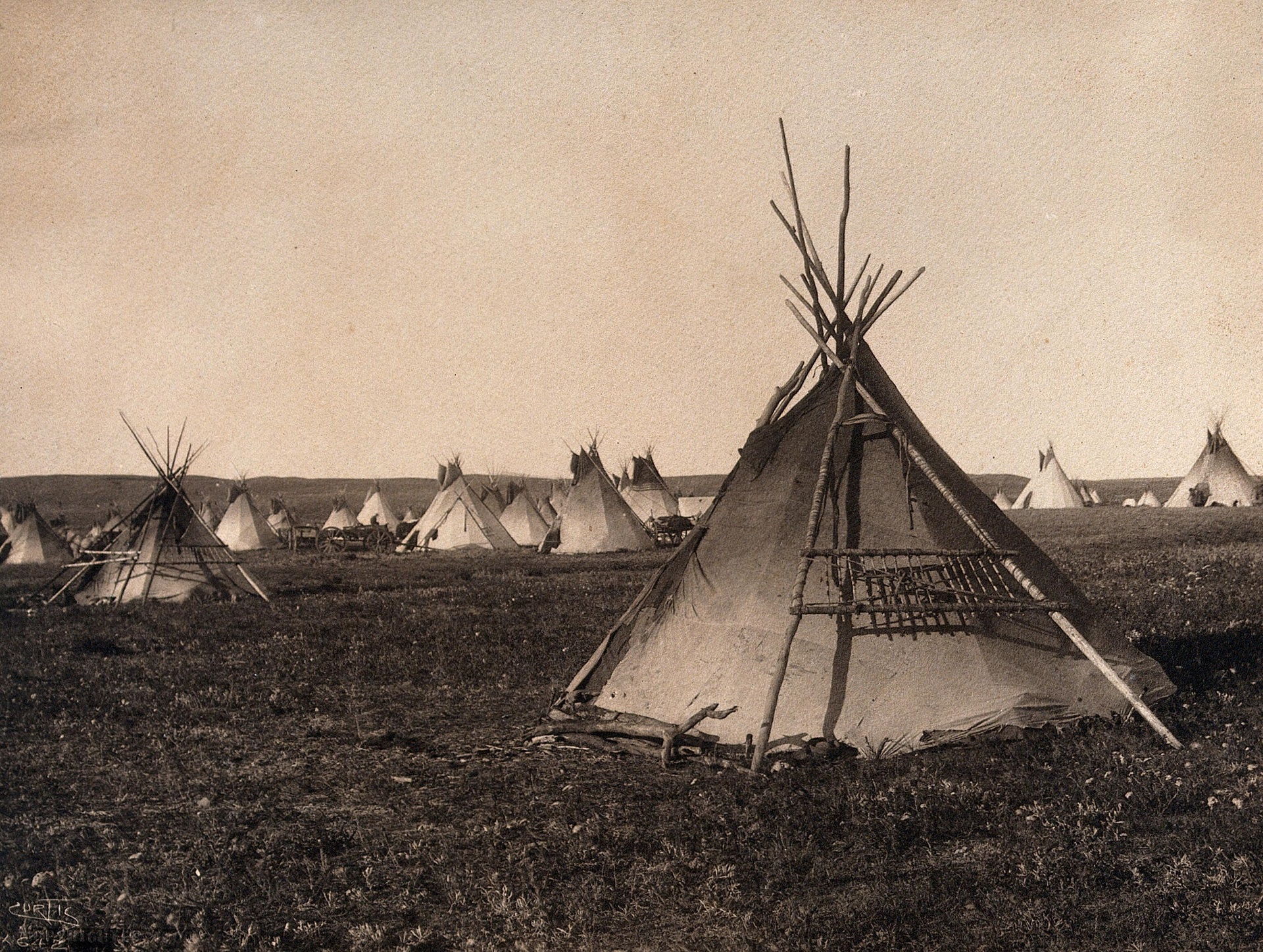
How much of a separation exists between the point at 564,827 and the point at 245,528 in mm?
36065

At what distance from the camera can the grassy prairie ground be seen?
4203mm

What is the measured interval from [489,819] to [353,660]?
19.8 ft

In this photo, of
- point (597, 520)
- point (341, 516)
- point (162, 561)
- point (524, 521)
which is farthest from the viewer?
point (341, 516)

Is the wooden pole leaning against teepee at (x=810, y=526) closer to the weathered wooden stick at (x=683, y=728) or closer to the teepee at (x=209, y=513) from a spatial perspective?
the weathered wooden stick at (x=683, y=728)

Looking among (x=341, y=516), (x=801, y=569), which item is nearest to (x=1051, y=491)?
(x=341, y=516)

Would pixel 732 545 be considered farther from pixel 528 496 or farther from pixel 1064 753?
pixel 528 496

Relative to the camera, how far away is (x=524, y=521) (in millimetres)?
39125

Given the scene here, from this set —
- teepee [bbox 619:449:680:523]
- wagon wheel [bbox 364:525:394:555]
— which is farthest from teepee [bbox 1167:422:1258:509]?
wagon wheel [bbox 364:525:394:555]

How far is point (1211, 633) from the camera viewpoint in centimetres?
937

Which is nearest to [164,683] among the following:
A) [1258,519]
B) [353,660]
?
[353,660]

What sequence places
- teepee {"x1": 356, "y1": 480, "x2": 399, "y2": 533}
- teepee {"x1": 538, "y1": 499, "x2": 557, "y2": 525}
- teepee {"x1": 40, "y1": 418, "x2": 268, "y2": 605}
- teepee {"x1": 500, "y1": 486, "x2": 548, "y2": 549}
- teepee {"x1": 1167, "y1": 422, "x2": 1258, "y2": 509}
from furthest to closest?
teepee {"x1": 356, "y1": 480, "x2": 399, "y2": 533} < teepee {"x1": 538, "y1": 499, "x2": 557, "y2": 525} < teepee {"x1": 500, "y1": 486, "x2": 548, "y2": 549} < teepee {"x1": 1167, "y1": 422, "x2": 1258, "y2": 509} < teepee {"x1": 40, "y1": 418, "x2": 268, "y2": 605}

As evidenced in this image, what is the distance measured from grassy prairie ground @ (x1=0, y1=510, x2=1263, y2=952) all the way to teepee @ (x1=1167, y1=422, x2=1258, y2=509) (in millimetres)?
31566

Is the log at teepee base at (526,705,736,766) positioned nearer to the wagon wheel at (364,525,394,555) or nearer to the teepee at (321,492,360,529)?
the wagon wheel at (364,525,394,555)

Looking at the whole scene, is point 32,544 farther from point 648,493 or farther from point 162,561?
point 648,493
